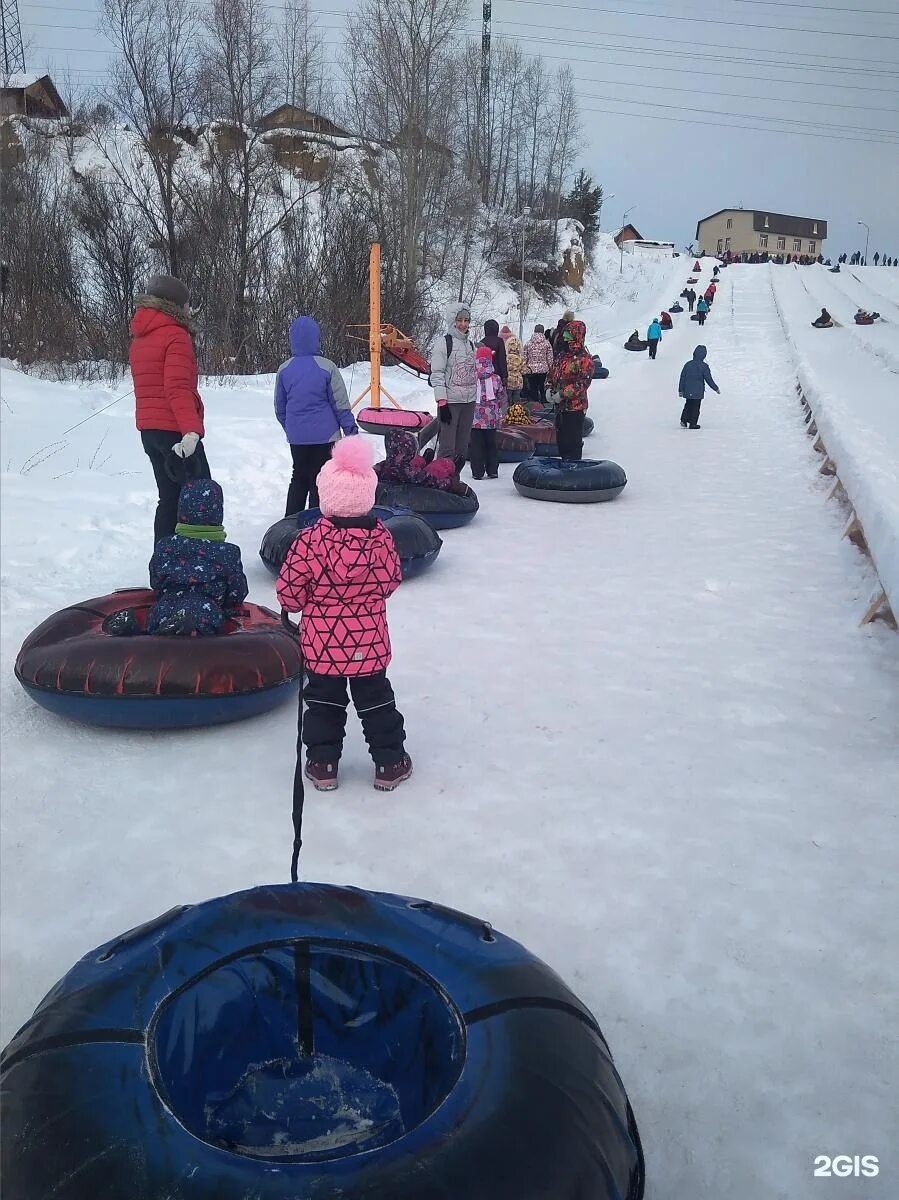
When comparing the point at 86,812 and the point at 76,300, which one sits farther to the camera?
the point at 76,300

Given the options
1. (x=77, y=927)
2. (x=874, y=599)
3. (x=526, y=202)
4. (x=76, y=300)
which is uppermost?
(x=526, y=202)

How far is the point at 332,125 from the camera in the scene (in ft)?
96.3

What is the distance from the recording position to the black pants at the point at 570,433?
923cm

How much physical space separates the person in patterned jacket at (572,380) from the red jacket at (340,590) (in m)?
5.67

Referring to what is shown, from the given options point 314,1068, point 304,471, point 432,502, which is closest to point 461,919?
point 314,1068

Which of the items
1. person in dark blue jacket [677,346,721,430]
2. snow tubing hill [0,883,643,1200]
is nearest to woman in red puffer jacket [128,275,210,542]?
snow tubing hill [0,883,643,1200]

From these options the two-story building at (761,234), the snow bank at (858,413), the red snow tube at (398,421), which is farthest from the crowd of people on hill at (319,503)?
the two-story building at (761,234)

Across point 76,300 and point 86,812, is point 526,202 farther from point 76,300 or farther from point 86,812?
point 86,812

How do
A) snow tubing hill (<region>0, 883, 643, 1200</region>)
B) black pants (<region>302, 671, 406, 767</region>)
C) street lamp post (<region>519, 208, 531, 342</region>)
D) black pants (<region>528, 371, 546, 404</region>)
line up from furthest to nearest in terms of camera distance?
street lamp post (<region>519, 208, 531, 342</region>) < black pants (<region>528, 371, 546, 404</region>) < black pants (<region>302, 671, 406, 767</region>) < snow tubing hill (<region>0, 883, 643, 1200</region>)

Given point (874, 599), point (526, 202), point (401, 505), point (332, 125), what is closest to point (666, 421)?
point (401, 505)

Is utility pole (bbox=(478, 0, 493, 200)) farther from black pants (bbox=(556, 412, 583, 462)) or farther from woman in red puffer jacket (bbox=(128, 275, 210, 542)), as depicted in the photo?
woman in red puffer jacket (bbox=(128, 275, 210, 542))

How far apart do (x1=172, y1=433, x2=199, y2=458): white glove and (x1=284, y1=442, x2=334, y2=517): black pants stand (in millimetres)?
1204

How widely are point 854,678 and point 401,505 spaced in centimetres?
353

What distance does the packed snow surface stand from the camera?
7.61 ft
